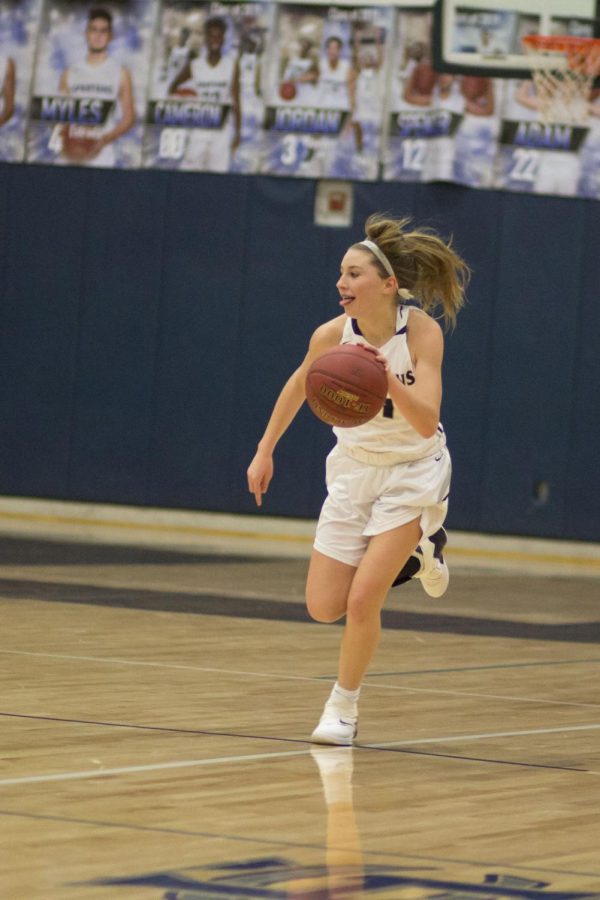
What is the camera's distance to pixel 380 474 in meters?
5.47

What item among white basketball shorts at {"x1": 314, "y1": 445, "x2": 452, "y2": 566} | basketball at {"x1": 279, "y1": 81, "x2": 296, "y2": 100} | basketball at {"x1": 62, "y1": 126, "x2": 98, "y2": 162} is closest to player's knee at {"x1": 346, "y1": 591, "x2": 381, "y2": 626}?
white basketball shorts at {"x1": 314, "y1": 445, "x2": 452, "y2": 566}

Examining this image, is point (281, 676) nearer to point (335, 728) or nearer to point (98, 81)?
point (335, 728)

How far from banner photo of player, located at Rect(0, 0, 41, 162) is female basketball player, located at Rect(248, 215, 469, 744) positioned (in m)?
11.1

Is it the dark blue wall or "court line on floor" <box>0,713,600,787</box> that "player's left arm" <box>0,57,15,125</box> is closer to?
the dark blue wall

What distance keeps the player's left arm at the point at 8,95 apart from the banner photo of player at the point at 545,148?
4.47 meters

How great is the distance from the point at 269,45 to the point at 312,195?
4.44 ft

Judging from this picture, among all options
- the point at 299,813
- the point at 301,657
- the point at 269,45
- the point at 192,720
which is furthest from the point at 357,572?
the point at 269,45

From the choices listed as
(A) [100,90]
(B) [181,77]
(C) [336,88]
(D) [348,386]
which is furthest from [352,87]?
(D) [348,386]

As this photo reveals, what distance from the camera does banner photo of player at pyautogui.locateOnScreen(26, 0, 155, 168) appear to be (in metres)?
16.0

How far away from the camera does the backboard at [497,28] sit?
40.8 ft

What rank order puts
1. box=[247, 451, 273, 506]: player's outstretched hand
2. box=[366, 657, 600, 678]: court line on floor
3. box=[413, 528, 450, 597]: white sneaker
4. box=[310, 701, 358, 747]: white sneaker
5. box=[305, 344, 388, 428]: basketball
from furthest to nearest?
1. box=[366, 657, 600, 678]: court line on floor
2. box=[247, 451, 273, 506]: player's outstretched hand
3. box=[413, 528, 450, 597]: white sneaker
4. box=[310, 701, 358, 747]: white sneaker
5. box=[305, 344, 388, 428]: basketball

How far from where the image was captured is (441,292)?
5684 millimetres

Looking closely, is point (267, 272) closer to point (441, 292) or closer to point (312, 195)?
point (312, 195)

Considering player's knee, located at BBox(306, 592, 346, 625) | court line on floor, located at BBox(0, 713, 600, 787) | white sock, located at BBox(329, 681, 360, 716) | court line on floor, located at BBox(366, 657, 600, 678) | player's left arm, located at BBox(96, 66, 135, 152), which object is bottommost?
court line on floor, located at BBox(366, 657, 600, 678)
